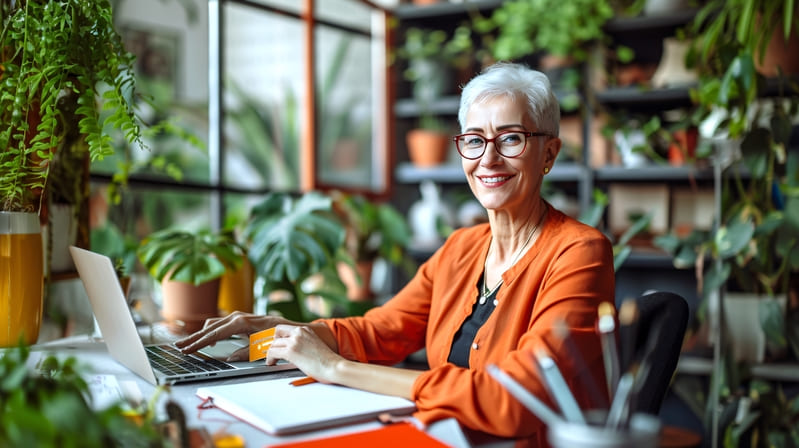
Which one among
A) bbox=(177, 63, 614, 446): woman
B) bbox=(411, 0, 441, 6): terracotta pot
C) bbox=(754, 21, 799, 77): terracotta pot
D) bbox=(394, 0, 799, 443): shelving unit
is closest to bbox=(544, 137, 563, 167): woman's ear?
bbox=(177, 63, 614, 446): woman

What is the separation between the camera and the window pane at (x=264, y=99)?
3.53m

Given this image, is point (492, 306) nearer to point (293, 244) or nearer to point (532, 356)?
point (532, 356)

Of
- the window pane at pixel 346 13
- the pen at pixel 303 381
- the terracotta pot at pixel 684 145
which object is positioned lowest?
the pen at pixel 303 381

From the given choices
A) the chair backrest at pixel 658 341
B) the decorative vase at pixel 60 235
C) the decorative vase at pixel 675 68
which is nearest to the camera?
the chair backrest at pixel 658 341

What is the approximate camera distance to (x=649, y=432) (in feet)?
2.73

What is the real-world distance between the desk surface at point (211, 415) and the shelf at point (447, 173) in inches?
91.3

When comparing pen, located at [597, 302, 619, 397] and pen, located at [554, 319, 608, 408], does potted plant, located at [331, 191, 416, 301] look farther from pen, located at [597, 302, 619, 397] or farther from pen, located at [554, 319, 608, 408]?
pen, located at [597, 302, 619, 397]

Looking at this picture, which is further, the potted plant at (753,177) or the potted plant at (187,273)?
the potted plant at (753,177)

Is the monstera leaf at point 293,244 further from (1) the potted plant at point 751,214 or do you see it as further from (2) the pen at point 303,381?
(1) the potted plant at point 751,214

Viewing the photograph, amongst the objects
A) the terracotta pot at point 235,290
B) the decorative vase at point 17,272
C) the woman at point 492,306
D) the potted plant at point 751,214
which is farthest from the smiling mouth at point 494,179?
the potted plant at point 751,214

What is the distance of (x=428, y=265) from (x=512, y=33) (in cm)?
210

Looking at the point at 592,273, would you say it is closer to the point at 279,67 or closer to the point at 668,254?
the point at 668,254

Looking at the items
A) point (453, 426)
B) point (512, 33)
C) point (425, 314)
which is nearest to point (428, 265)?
point (425, 314)

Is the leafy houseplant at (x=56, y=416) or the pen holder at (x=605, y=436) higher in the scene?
the leafy houseplant at (x=56, y=416)
